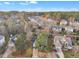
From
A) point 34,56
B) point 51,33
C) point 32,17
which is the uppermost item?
point 32,17

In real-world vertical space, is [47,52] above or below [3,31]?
below

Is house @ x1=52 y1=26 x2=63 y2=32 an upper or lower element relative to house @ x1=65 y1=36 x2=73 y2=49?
upper

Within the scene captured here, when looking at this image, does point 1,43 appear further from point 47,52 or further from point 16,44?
point 47,52

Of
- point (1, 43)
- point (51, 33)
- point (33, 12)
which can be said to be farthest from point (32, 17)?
point (1, 43)

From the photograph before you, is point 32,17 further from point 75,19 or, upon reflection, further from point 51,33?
point 75,19

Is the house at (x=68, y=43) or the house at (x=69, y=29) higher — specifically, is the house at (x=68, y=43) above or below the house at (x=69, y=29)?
below

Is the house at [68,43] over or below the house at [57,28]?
below

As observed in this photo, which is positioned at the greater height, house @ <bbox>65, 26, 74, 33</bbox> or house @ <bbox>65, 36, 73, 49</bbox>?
house @ <bbox>65, 26, 74, 33</bbox>

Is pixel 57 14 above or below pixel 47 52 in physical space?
above

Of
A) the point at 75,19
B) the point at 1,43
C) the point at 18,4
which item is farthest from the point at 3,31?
the point at 75,19
